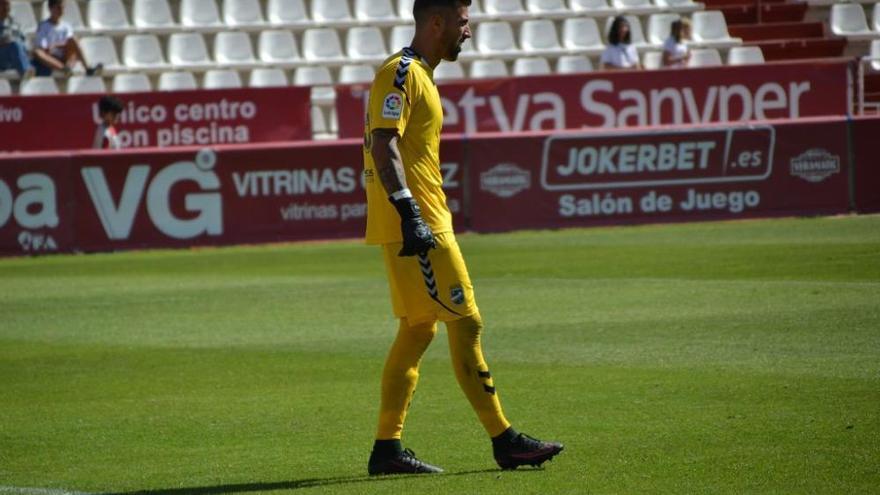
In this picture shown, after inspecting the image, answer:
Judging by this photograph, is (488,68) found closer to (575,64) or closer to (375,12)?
(575,64)

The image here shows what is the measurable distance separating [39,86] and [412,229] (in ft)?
63.2

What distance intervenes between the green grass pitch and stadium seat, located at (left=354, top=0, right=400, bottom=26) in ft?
36.2

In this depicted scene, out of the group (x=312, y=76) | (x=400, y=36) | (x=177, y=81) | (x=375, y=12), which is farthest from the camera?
(x=375, y=12)

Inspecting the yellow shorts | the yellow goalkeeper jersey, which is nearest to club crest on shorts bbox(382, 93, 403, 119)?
the yellow goalkeeper jersey

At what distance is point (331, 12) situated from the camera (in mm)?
27688

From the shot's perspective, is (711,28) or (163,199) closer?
(163,199)

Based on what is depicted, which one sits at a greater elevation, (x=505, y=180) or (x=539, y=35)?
(x=539, y=35)

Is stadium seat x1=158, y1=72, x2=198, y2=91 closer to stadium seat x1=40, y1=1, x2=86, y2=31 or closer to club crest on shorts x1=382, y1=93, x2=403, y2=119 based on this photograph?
stadium seat x1=40, y1=1, x2=86, y2=31

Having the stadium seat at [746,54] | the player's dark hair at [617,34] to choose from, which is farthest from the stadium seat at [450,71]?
the stadium seat at [746,54]

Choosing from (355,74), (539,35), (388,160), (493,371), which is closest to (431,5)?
(388,160)

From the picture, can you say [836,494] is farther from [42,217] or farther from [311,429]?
[42,217]

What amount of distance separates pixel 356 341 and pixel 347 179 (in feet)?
29.8

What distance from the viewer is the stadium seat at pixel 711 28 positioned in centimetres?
2842

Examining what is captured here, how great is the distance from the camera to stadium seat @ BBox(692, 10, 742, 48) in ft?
93.2
